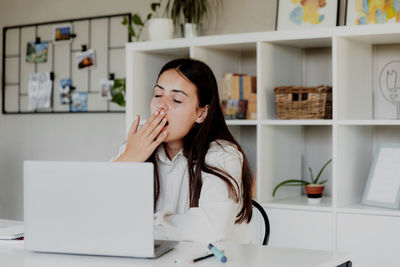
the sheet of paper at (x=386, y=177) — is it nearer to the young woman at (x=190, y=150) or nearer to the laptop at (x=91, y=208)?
the young woman at (x=190, y=150)

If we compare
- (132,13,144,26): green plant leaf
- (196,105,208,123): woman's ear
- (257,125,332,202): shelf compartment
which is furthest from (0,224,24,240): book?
(132,13,144,26): green plant leaf

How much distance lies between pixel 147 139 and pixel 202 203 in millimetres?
321

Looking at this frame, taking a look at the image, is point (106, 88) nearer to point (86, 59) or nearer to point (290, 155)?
point (86, 59)

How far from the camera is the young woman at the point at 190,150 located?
2043 mm

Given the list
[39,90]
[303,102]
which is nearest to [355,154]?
[303,102]

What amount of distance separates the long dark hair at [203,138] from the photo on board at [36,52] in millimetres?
2501

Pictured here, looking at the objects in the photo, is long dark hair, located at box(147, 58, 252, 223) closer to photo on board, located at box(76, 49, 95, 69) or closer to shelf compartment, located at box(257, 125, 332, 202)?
shelf compartment, located at box(257, 125, 332, 202)

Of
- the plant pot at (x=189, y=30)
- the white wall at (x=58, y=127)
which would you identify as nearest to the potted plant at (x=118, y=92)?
the white wall at (x=58, y=127)

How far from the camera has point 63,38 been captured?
4422mm

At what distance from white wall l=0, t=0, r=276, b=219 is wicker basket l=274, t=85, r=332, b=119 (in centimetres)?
70


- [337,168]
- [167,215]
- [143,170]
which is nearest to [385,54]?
[337,168]

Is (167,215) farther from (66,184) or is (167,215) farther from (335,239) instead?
(335,239)

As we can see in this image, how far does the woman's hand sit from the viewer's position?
6.93ft

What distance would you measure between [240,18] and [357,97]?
0.93 m
